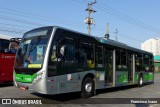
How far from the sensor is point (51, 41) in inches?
384

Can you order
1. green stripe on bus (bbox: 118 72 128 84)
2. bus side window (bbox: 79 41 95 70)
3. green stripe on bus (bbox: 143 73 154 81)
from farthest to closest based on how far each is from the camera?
1. green stripe on bus (bbox: 143 73 154 81)
2. green stripe on bus (bbox: 118 72 128 84)
3. bus side window (bbox: 79 41 95 70)

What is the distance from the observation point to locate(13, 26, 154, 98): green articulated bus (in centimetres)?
960

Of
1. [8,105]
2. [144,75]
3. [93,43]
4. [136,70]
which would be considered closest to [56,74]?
[8,105]

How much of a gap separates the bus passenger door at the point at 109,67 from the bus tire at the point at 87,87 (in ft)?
5.38

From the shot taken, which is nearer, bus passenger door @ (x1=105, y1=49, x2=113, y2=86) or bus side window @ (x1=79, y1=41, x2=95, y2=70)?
bus side window @ (x1=79, y1=41, x2=95, y2=70)

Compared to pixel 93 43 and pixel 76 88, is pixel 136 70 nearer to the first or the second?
pixel 93 43

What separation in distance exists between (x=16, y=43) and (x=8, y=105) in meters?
7.12

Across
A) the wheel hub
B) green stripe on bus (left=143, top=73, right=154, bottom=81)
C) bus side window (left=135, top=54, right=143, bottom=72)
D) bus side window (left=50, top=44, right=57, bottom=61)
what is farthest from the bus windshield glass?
green stripe on bus (left=143, top=73, right=154, bottom=81)

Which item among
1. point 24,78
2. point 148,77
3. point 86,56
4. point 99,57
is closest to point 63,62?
point 24,78

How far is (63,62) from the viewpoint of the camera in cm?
1027

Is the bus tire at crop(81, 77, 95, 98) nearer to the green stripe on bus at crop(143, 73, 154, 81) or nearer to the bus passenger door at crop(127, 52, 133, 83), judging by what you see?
the bus passenger door at crop(127, 52, 133, 83)

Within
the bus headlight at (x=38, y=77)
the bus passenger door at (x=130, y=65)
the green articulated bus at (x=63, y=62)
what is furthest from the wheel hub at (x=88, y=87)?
Result: the bus passenger door at (x=130, y=65)

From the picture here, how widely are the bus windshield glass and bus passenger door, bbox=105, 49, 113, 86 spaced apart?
473 centimetres

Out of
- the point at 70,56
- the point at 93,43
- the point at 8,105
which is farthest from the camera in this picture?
the point at 93,43
